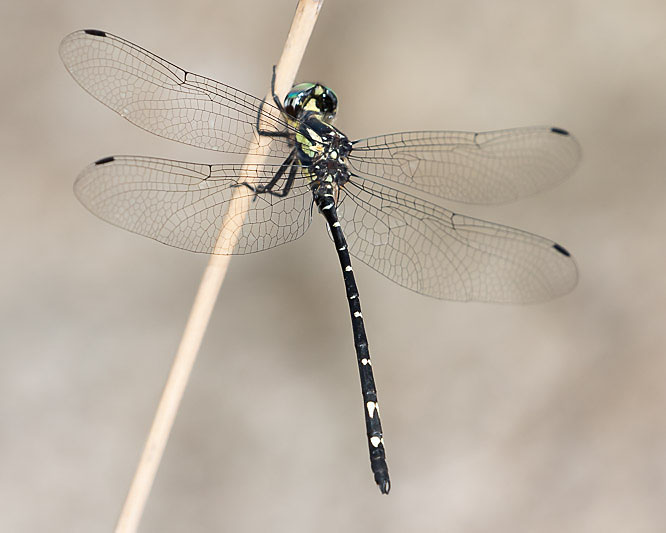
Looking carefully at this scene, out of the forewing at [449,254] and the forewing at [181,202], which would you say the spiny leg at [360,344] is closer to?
the forewing at [449,254]

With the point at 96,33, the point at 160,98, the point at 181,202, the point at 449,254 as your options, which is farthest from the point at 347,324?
the point at 96,33

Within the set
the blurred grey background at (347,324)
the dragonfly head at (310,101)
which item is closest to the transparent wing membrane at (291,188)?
the dragonfly head at (310,101)

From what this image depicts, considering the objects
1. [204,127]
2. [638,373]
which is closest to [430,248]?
[204,127]

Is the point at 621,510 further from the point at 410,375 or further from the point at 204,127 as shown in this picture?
the point at 204,127

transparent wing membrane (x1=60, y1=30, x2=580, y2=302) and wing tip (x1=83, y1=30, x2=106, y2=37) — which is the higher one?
wing tip (x1=83, y1=30, x2=106, y2=37)

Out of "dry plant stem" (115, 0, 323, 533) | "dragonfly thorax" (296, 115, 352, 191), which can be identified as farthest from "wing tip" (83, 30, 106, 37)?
"dragonfly thorax" (296, 115, 352, 191)

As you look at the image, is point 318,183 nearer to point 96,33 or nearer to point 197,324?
point 197,324

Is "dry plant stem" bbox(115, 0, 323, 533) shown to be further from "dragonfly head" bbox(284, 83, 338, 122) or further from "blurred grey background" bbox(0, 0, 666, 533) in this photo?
"blurred grey background" bbox(0, 0, 666, 533)

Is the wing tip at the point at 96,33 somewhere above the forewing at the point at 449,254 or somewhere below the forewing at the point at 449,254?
above
